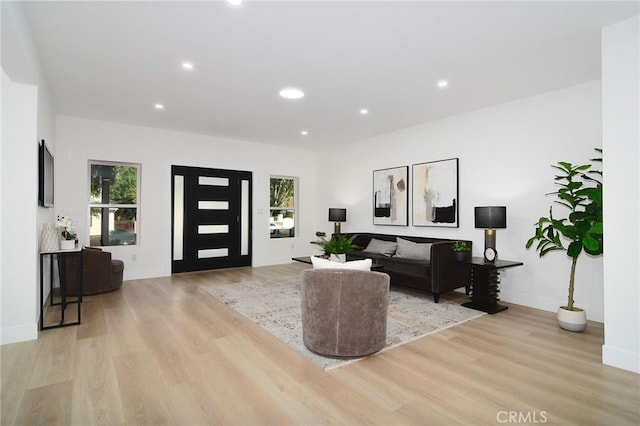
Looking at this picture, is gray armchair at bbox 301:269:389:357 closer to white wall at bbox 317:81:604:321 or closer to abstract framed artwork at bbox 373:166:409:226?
white wall at bbox 317:81:604:321

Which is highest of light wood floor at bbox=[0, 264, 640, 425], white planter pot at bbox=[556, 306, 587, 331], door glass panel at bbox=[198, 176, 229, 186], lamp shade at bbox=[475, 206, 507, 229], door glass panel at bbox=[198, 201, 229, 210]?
door glass panel at bbox=[198, 176, 229, 186]

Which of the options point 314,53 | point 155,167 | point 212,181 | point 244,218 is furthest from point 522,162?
point 155,167

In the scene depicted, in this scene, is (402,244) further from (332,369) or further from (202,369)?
(202,369)

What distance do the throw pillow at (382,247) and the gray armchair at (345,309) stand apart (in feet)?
9.37

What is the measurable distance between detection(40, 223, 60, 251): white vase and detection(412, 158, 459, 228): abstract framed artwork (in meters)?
4.91

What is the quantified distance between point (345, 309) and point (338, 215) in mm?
4263

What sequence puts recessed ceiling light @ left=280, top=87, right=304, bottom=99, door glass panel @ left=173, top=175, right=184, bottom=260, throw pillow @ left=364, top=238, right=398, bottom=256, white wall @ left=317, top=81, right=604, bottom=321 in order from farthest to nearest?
1. door glass panel @ left=173, top=175, right=184, bottom=260
2. throw pillow @ left=364, top=238, right=398, bottom=256
3. recessed ceiling light @ left=280, top=87, right=304, bottom=99
4. white wall @ left=317, top=81, right=604, bottom=321

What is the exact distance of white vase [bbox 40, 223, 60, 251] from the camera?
3416 millimetres

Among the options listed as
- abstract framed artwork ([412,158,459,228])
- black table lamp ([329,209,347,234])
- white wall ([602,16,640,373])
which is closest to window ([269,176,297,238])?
black table lamp ([329,209,347,234])

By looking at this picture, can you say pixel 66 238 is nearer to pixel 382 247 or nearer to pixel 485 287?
pixel 382 247

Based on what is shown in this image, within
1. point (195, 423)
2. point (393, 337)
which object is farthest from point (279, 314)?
point (195, 423)

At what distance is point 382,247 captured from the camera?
571 centimetres

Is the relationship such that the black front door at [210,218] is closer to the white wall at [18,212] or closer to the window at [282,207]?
the window at [282,207]

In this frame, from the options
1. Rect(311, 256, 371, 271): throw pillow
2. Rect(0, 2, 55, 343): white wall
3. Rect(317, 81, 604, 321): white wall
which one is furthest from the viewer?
Rect(317, 81, 604, 321): white wall
